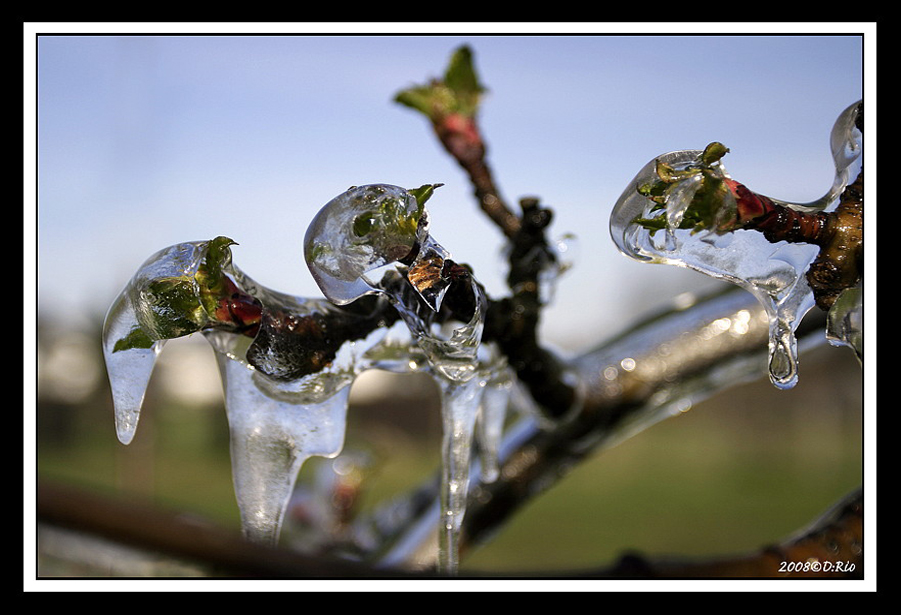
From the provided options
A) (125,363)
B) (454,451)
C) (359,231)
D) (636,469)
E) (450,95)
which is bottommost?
(636,469)

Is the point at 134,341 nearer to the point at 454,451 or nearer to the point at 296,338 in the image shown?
the point at 296,338

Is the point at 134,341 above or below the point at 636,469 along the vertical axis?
above

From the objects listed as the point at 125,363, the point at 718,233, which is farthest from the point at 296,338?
the point at 718,233

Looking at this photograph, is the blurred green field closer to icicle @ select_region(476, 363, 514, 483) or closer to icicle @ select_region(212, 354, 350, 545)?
icicle @ select_region(476, 363, 514, 483)

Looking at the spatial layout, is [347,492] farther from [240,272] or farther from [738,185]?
[738,185]

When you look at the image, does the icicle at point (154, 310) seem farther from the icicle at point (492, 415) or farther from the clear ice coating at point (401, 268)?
the icicle at point (492, 415)

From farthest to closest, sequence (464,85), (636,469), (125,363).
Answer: (636,469)
(464,85)
(125,363)

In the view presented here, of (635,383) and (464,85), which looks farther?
(635,383)

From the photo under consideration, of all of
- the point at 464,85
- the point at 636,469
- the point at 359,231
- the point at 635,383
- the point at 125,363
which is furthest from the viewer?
the point at 636,469
